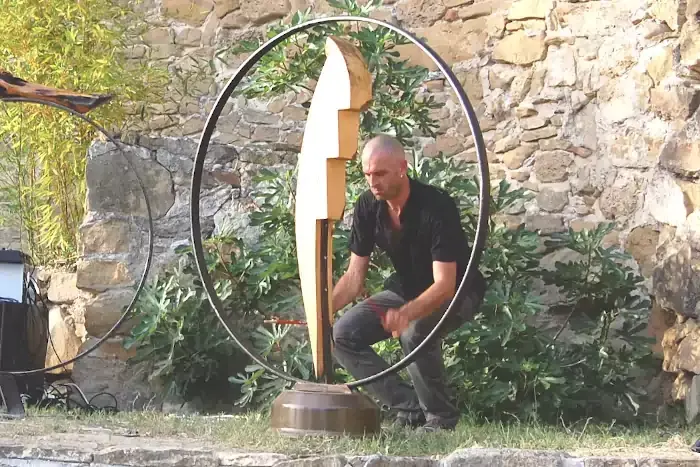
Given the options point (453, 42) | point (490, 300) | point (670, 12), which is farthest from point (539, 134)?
point (490, 300)

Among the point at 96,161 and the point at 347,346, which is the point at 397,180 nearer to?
the point at 347,346

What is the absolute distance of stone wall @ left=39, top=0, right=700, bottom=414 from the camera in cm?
430

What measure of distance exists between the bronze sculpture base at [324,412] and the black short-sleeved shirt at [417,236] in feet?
1.72

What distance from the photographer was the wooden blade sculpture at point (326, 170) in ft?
9.86

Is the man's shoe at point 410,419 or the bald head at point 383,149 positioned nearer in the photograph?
the bald head at point 383,149

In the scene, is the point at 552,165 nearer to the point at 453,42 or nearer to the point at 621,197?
the point at 621,197

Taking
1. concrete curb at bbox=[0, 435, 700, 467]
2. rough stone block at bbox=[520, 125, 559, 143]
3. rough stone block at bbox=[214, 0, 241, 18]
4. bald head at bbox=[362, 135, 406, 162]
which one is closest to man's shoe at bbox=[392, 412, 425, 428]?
concrete curb at bbox=[0, 435, 700, 467]

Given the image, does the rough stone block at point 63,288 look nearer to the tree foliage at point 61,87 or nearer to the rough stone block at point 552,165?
the tree foliage at point 61,87

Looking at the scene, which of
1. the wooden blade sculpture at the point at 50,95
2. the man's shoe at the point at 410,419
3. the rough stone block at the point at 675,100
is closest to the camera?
the man's shoe at the point at 410,419

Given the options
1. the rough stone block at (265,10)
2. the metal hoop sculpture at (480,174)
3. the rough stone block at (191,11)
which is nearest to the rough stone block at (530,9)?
the rough stone block at (265,10)

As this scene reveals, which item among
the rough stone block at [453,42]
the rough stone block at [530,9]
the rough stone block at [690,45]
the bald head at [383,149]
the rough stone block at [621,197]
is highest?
the rough stone block at [530,9]

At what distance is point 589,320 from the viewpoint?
173 inches

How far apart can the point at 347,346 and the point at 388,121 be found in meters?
1.24

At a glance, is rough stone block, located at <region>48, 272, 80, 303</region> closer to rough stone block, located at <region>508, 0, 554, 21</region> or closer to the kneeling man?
the kneeling man
